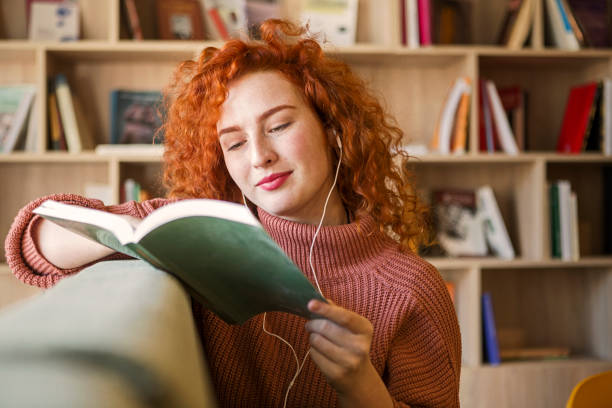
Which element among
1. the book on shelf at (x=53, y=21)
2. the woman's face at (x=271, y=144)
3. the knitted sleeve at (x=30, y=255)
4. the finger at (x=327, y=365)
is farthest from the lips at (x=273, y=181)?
the book on shelf at (x=53, y=21)

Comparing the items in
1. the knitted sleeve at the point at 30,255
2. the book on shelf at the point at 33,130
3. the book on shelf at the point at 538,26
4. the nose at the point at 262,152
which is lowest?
the knitted sleeve at the point at 30,255

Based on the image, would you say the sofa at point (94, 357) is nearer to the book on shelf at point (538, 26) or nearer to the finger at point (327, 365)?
the finger at point (327, 365)

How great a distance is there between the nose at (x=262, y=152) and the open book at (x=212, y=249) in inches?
13.3

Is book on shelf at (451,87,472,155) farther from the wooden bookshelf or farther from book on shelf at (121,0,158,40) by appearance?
book on shelf at (121,0,158,40)

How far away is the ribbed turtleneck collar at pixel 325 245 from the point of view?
1024 mm

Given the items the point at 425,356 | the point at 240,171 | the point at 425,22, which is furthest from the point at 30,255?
the point at 425,22

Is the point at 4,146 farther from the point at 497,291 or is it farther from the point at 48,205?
the point at 497,291

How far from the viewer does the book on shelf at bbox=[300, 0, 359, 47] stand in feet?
7.89

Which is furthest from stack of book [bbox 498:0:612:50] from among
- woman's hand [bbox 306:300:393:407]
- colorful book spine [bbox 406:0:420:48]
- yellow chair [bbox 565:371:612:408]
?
woman's hand [bbox 306:300:393:407]

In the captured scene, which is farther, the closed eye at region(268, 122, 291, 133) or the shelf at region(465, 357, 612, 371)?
the shelf at region(465, 357, 612, 371)

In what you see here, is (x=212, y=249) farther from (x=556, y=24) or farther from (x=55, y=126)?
(x=556, y=24)

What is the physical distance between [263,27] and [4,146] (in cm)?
159

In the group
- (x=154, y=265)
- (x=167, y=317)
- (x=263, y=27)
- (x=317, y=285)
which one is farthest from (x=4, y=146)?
(x=167, y=317)

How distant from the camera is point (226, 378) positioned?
0.90 metres
